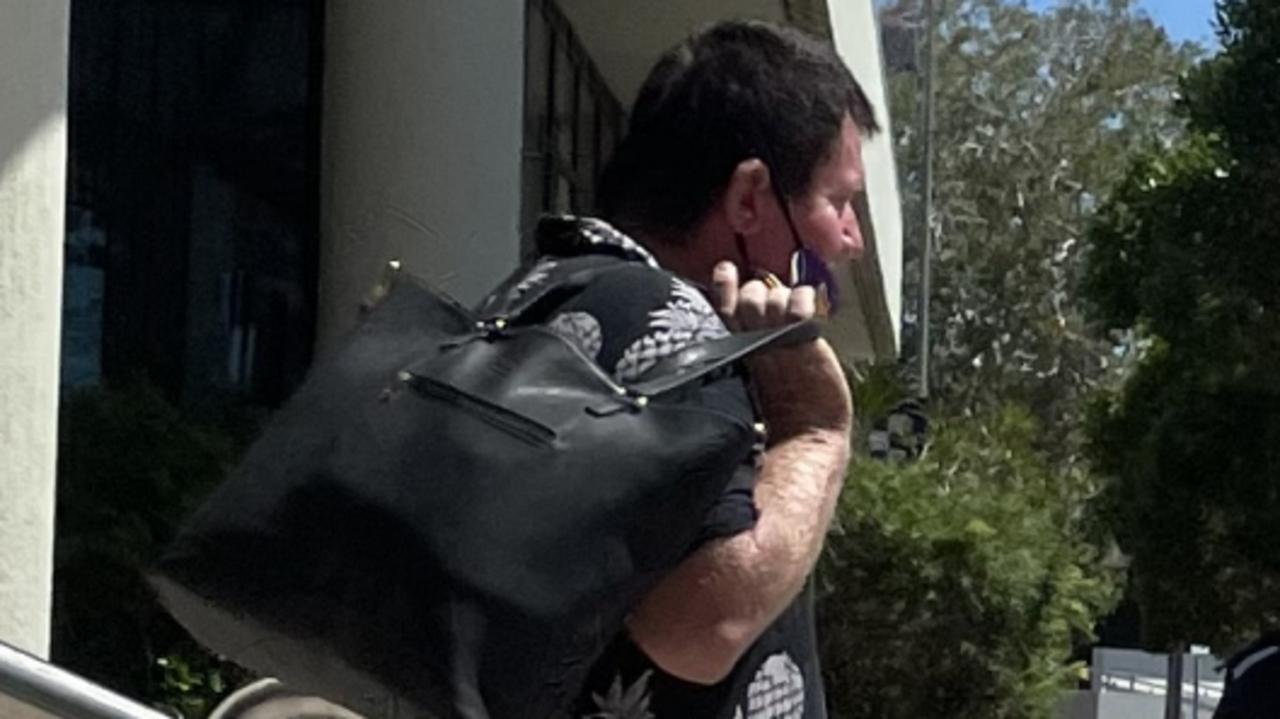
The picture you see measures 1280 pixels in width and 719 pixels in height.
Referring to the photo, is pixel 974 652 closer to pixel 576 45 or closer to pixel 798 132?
pixel 576 45

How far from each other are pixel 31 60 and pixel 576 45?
838cm

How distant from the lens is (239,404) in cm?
1016

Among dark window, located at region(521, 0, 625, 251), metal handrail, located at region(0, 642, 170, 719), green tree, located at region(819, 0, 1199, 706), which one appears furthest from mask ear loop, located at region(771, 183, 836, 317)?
green tree, located at region(819, 0, 1199, 706)

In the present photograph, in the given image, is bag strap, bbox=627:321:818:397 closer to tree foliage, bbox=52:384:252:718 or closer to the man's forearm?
the man's forearm

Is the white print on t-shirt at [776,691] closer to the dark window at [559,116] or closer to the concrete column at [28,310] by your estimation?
the concrete column at [28,310]

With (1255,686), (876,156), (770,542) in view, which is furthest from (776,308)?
(876,156)

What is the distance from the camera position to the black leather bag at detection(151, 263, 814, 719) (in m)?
2.09

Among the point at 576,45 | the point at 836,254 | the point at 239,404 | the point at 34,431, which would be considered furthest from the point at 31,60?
the point at 576,45

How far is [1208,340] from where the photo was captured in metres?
23.4

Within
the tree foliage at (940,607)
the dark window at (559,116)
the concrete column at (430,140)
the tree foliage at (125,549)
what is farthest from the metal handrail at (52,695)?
the tree foliage at (940,607)

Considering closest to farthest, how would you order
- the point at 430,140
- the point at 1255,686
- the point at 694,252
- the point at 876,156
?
the point at 694,252 → the point at 1255,686 → the point at 430,140 → the point at 876,156

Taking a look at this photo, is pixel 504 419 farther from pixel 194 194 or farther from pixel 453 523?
pixel 194 194

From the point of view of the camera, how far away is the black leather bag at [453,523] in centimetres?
209

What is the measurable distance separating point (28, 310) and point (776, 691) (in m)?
3.52
